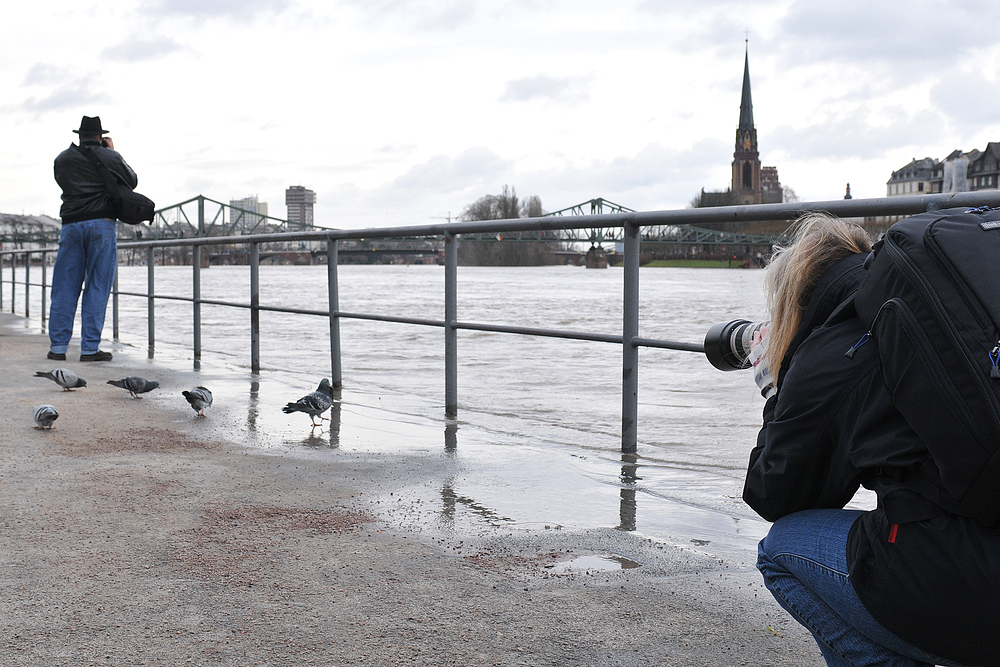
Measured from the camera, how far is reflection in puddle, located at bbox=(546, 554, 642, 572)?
8.04ft

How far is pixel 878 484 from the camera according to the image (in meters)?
1.35

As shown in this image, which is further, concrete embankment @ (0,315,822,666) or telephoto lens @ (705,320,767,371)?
telephoto lens @ (705,320,767,371)

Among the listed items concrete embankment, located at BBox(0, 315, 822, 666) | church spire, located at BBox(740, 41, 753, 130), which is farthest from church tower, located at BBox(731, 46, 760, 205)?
concrete embankment, located at BBox(0, 315, 822, 666)

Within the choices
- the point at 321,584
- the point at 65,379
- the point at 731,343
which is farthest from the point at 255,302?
the point at 731,343

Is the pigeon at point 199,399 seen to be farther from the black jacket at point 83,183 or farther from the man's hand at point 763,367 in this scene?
the man's hand at point 763,367

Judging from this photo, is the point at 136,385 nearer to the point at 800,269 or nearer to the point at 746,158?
→ the point at 800,269

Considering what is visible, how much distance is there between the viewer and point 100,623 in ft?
6.78

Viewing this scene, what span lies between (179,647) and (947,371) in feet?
4.93

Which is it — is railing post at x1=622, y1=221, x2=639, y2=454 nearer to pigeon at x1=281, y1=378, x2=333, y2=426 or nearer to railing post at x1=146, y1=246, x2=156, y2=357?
pigeon at x1=281, y1=378, x2=333, y2=426

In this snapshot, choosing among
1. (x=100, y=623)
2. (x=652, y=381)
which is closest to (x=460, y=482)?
(x=100, y=623)

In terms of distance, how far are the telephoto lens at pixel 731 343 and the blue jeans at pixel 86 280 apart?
617 centimetres

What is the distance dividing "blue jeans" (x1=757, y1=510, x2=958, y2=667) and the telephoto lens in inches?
22.3

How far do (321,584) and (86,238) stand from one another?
19.4 feet

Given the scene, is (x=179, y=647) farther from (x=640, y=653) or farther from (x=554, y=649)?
(x=640, y=653)
